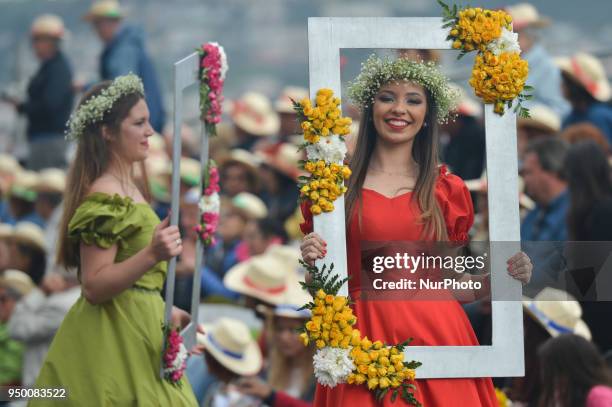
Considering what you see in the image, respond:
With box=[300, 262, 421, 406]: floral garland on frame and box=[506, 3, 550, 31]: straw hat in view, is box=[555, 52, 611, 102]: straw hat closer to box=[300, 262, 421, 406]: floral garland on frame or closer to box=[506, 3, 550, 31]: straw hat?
box=[506, 3, 550, 31]: straw hat

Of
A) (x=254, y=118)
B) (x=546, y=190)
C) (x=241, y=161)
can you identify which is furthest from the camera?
A: (x=254, y=118)

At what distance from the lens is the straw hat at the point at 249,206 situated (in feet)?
37.1

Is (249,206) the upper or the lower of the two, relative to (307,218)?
upper

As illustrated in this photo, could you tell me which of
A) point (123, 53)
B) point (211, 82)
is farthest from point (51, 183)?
point (211, 82)

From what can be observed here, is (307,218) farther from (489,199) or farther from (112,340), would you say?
(112,340)

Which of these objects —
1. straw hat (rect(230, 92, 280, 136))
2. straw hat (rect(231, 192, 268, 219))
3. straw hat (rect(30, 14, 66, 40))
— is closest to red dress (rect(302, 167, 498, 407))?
straw hat (rect(231, 192, 268, 219))

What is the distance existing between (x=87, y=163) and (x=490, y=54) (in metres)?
1.89

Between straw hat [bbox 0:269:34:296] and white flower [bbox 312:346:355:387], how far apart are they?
467 centimetres

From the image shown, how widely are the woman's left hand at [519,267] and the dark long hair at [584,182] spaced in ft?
9.10

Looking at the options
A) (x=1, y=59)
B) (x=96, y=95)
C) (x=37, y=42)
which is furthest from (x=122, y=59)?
(x=96, y=95)

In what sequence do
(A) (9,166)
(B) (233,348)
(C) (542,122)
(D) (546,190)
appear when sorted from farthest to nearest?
(A) (9,166) → (C) (542,122) → (D) (546,190) → (B) (233,348)

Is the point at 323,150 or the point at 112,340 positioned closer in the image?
the point at 323,150

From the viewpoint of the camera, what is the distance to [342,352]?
5.66 metres

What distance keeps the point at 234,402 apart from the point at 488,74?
3.00 meters
